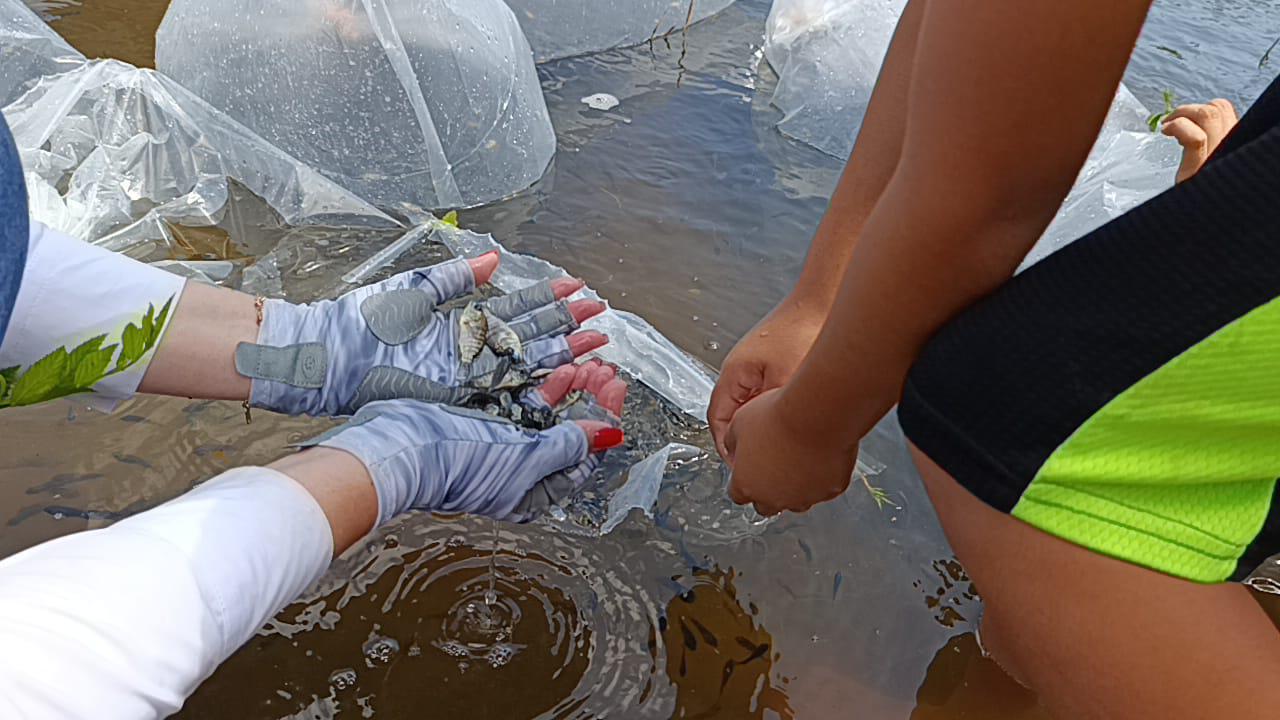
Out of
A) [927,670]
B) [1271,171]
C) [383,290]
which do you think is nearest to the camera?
[1271,171]

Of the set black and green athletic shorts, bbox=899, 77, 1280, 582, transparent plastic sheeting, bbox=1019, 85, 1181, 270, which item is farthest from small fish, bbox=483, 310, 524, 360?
transparent plastic sheeting, bbox=1019, 85, 1181, 270

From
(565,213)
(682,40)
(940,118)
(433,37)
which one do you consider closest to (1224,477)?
(940,118)

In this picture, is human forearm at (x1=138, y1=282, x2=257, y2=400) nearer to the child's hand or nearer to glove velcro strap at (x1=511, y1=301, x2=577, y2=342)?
glove velcro strap at (x1=511, y1=301, x2=577, y2=342)

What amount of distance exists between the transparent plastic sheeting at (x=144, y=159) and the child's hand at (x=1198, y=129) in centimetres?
175

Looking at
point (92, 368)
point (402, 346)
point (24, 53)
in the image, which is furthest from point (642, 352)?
point (24, 53)

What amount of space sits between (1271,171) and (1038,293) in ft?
0.58

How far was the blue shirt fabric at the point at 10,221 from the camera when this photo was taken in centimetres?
95

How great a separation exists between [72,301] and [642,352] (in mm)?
984

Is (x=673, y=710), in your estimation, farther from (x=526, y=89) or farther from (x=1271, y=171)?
(x=526, y=89)

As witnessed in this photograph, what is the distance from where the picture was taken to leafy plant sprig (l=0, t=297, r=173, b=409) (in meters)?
1.11

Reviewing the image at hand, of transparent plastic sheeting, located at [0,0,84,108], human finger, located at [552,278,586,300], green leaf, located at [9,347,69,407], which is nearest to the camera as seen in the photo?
green leaf, located at [9,347,69,407]

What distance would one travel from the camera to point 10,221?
38.1 inches

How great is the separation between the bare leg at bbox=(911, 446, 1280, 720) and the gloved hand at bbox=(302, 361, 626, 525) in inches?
31.8

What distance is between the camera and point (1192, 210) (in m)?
0.68
